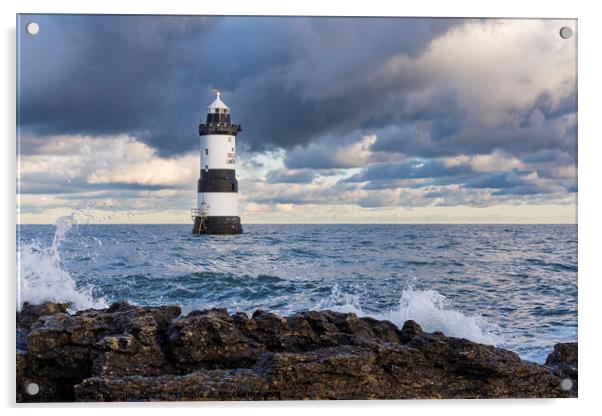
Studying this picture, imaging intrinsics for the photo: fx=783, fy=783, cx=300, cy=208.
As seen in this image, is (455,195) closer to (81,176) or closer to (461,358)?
(461,358)

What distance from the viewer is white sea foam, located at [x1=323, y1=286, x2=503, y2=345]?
6535 mm

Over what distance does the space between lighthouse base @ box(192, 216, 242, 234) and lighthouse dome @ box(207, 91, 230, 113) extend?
94 cm

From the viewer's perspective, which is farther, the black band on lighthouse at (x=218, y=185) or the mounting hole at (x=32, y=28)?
the black band on lighthouse at (x=218, y=185)

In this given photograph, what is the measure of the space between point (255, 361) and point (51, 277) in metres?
1.87

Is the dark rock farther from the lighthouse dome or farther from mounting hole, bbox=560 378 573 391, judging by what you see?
the lighthouse dome

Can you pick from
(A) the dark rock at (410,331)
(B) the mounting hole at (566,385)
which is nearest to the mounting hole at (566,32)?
(A) the dark rock at (410,331)

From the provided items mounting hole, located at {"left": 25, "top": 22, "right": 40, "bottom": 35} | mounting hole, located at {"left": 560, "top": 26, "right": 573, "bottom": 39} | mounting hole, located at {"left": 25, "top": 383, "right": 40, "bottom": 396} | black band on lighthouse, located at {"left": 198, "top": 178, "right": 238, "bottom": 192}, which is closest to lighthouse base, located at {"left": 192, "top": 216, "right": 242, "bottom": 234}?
black band on lighthouse, located at {"left": 198, "top": 178, "right": 238, "bottom": 192}

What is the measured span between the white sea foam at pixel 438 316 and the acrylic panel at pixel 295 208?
0.7 inches

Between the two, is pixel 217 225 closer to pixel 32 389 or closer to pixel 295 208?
pixel 295 208

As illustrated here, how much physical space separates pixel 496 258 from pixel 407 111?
4.83 ft

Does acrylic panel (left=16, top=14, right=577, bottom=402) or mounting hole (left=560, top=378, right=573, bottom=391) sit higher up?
acrylic panel (left=16, top=14, right=577, bottom=402)

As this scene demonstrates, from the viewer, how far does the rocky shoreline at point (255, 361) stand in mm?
5938

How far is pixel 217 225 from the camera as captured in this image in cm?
696

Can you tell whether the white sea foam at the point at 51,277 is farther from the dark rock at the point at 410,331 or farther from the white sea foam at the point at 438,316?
the dark rock at the point at 410,331
